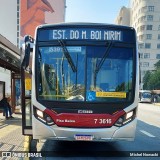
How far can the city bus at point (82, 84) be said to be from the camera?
6.36m

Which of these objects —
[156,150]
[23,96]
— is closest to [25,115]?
[23,96]

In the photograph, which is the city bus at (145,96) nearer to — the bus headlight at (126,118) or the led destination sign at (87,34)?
the bus headlight at (126,118)

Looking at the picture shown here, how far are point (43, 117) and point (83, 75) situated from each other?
1.33 meters

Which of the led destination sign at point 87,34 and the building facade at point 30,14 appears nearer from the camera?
the led destination sign at point 87,34

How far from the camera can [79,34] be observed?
6.68m

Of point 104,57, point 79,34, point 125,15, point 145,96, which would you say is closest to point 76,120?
point 104,57

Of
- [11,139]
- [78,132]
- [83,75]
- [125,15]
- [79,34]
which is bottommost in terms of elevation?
[11,139]

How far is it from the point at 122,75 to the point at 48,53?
1804 mm

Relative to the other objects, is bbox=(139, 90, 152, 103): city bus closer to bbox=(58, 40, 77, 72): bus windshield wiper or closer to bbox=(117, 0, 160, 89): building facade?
bbox=(58, 40, 77, 72): bus windshield wiper

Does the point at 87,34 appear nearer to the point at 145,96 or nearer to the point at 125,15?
the point at 145,96

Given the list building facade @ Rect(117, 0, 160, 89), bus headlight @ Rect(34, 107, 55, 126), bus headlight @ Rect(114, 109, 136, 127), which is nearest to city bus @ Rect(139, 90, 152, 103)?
bus headlight @ Rect(114, 109, 136, 127)

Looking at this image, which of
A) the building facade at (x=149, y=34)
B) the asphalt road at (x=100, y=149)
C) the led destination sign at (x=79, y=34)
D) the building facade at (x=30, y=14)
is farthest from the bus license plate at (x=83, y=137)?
the building facade at (x=149, y=34)

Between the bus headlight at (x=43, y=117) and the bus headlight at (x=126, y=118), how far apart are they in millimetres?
1494

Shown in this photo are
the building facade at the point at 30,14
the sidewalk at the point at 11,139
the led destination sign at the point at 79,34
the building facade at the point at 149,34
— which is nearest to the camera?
the led destination sign at the point at 79,34
